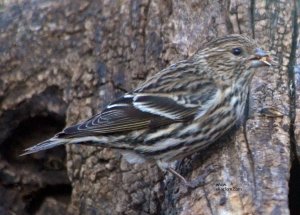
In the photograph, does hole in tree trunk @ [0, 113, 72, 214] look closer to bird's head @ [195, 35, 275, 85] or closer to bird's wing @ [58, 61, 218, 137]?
bird's wing @ [58, 61, 218, 137]

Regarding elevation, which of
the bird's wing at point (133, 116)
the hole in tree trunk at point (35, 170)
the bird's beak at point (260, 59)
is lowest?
the hole in tree trunk at point (35, 170)

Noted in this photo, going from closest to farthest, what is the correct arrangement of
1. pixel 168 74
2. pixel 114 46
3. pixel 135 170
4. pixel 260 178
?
1. pixel 260 178
2. pixel 168 74
3. pixel 135 170
4. pixel 114 46

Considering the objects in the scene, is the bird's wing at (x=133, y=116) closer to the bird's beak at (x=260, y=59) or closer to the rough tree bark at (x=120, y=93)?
the rough tree bark at (x=120, y=93)

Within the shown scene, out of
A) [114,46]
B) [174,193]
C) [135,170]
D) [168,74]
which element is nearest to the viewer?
[174,193]

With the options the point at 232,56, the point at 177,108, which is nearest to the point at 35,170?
the point at 177,108

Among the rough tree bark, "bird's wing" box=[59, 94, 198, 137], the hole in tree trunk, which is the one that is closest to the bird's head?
the rough tree bark

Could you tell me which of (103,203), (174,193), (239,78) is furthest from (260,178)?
(103,203)

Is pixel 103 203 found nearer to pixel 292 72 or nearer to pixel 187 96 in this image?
pixel 187 96

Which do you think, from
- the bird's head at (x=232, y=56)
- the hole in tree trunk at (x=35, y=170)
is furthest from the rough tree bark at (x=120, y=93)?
the bird's head at (x=232, y=56)
